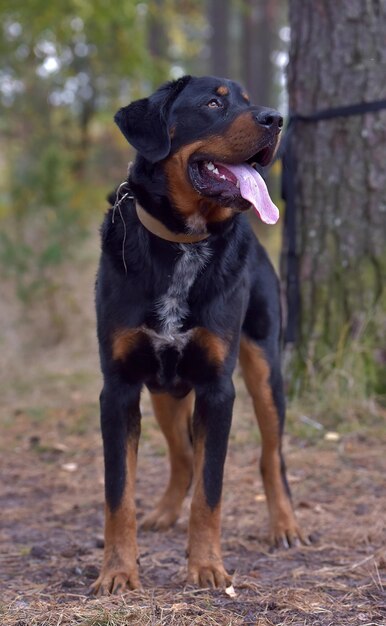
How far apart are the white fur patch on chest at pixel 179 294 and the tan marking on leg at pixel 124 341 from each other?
0.10 metres

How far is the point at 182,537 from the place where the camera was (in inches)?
182

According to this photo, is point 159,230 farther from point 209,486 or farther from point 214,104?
point 209,486

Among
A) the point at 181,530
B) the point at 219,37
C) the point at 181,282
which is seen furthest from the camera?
the point at 219,37

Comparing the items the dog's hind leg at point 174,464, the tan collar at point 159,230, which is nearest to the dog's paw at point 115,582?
the dog's hind leg at point 174,464

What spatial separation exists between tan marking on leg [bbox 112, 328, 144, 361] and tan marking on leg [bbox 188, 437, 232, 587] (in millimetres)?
548

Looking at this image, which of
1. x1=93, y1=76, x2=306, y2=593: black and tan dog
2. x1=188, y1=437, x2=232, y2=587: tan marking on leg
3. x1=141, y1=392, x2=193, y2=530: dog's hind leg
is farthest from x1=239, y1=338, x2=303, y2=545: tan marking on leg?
x1=188, y1=437, x2=232, y2=587: tan marking on leg

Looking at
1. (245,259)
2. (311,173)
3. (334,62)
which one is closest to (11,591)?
(245,259)

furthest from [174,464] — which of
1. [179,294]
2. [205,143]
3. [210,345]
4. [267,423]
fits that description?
[205,143]

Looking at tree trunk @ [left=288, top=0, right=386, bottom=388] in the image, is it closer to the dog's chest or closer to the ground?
the ground

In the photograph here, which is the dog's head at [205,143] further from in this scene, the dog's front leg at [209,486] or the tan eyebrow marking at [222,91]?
the dog's front leg at [209,486]

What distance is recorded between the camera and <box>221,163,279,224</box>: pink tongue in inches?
145

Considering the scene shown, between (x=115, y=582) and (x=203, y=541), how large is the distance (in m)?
0.41

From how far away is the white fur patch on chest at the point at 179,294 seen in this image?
150 inches

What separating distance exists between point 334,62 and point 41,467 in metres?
3.57
